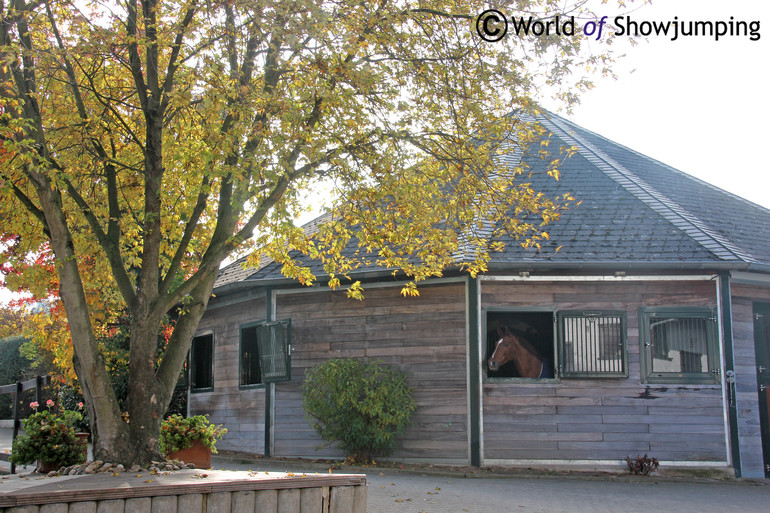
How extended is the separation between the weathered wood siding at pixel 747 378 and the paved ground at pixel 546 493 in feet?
1.50

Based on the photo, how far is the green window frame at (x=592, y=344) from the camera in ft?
41.0

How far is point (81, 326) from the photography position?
843cm

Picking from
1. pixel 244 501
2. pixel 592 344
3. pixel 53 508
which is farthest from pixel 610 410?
pixel 53 508

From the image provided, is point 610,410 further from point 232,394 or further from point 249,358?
point 232,394

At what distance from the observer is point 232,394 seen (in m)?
15.6

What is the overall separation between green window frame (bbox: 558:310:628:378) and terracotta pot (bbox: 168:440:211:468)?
18.4 feet

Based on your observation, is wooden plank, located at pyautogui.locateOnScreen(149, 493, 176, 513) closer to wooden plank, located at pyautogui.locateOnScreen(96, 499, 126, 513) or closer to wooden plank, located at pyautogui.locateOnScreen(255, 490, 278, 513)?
wooden plank, located at pyautogui.locateOnScreen(96, 499, 126, 513)

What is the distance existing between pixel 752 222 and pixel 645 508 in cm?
794

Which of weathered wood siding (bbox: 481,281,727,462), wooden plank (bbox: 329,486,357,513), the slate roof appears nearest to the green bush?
weathered wood siding (bbox: 481,281,727,462)

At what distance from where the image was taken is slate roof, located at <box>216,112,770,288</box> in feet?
40.8

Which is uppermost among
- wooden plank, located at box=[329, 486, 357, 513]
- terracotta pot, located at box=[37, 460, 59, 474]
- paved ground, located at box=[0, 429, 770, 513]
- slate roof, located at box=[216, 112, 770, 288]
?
slate roof, located at box=[216, 112, 770, 288]

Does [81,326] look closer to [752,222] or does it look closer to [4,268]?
[4,268]

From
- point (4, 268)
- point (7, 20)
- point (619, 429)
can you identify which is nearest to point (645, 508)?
point (619, 429)

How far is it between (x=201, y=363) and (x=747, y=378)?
35.7 ft
